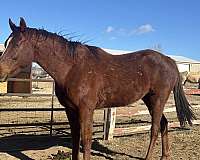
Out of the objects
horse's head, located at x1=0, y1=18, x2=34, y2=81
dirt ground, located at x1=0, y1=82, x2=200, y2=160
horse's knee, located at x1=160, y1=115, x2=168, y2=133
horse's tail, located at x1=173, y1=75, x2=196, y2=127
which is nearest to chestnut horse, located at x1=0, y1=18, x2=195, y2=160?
horse's head, located at x1=0, y1=18, x2=34, y2=81

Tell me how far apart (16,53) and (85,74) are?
97cm

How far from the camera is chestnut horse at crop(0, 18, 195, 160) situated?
4137 millimetres

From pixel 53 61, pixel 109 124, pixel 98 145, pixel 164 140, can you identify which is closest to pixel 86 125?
pixel 53 61

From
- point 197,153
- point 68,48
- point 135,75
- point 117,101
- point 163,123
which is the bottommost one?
point 197,153

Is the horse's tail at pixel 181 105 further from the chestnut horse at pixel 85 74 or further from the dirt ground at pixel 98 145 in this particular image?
the dirt ground at pixel 98 145

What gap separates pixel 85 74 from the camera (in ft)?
14.7

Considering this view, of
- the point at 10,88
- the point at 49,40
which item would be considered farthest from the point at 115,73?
the point at 10,88

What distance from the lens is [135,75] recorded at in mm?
5242

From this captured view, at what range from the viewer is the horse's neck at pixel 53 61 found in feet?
14.2

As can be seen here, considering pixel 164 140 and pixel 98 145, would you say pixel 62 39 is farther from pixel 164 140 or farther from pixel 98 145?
pixel 98 145

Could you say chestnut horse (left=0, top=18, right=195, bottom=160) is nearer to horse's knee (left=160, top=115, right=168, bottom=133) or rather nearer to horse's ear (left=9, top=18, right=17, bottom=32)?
horse's ear (left=9, top=18, right=17, bottom=32)

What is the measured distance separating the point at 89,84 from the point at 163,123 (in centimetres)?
208

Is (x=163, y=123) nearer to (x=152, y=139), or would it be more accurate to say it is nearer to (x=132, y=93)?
(x=152, y=139)

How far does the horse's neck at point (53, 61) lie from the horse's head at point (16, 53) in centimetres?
16
